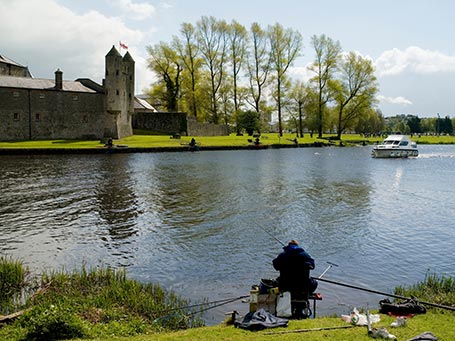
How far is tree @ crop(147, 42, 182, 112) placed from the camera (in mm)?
86000

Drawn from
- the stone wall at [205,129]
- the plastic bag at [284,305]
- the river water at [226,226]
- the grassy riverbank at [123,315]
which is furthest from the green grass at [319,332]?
the stone wall at [205,129]

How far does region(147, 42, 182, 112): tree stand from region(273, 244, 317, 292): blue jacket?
8048 centimetres

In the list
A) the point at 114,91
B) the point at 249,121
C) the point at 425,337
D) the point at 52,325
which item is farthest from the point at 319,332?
the point at 249,121

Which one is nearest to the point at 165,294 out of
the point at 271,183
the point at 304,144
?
the point at 271,183

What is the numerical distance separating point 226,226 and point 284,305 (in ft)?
32.2

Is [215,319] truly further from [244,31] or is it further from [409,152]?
[244,31]

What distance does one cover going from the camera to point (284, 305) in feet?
29.1

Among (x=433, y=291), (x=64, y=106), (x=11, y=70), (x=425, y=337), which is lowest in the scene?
(x=433, y=291)

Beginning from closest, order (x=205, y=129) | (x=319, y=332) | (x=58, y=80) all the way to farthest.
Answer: (x=319, y=332) < (x=58, y=80) < (x=205, y=129)

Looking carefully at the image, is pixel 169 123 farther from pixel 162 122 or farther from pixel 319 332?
pixel 319 332

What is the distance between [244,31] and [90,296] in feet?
266

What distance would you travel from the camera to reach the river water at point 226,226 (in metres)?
12.6

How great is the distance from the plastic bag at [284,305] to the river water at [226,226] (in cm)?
115

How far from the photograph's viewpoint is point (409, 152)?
62.8 m
